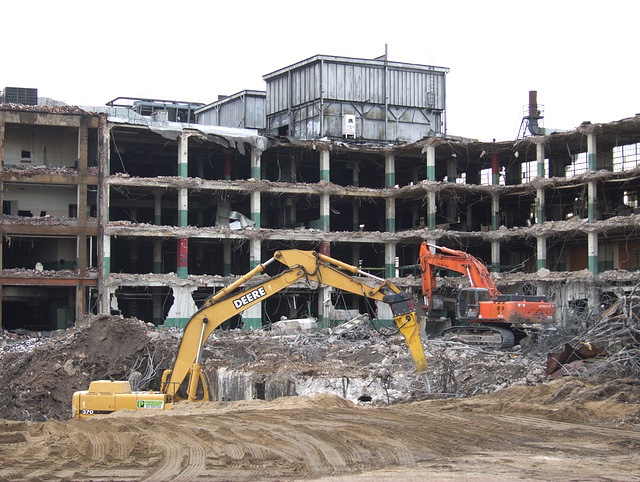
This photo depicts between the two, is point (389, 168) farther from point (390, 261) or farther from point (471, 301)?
point (471, 301)

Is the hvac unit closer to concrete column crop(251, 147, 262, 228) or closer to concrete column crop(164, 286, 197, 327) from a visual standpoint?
concrete column crop(251, 147, 262, 228)

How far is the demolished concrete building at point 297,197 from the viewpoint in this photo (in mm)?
40219

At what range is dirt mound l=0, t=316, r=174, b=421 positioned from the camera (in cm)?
2172

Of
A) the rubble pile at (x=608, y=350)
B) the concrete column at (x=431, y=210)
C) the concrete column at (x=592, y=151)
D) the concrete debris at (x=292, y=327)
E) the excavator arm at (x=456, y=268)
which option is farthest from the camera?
the concrete column at (x=431, y=210)

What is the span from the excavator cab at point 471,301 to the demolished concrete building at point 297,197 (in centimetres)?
1195

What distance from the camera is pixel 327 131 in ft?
154

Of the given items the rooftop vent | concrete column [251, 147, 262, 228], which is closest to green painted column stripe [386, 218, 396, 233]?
concrete column [251, 147, 262, 228]

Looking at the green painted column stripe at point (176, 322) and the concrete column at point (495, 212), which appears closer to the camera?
the green painted column stripe at point (176, 322)

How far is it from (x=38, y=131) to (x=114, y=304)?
11.1m

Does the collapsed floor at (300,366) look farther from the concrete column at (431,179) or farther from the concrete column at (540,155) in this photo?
the concrete column at (540,155)

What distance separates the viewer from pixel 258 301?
17.2 meters

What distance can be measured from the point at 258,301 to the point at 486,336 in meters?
14.1

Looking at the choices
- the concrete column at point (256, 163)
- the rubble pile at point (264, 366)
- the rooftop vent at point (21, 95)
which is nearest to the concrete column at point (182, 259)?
the concrete column at point (256, 163)

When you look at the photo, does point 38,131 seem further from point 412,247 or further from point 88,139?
point 412,247
